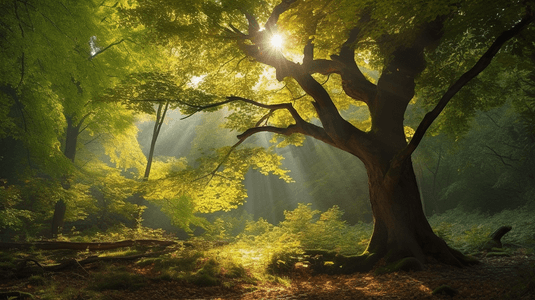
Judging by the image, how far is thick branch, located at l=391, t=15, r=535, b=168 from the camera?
468 cm

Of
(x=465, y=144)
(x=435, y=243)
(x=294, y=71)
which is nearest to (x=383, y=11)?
(x=294, y=71)

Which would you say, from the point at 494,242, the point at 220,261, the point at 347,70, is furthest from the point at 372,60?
the point at 220,261

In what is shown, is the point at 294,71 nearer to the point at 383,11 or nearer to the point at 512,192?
the point at 383,11

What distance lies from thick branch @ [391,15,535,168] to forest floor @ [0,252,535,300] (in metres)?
2.37

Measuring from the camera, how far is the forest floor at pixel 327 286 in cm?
414

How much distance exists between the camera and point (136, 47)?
1009 cm

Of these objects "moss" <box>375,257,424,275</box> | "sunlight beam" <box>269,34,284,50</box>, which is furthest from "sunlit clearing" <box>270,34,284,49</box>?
"moss" <box>375,257,424,275</box>

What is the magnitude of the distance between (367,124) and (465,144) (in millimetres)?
12218

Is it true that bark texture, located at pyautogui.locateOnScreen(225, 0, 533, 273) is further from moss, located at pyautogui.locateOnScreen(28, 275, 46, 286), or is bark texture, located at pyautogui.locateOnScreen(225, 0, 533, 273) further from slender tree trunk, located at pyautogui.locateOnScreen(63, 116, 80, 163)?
slender tree trunk, located at pyautogui.locateOnScreen(63, 116, 80, 163)

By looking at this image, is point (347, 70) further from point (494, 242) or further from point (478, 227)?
point (478, 227)

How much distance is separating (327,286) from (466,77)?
4.65 meters

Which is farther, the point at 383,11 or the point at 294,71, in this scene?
the point at 294,71

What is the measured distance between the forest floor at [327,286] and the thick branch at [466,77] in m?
2.37

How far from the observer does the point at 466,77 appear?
5180 mm
